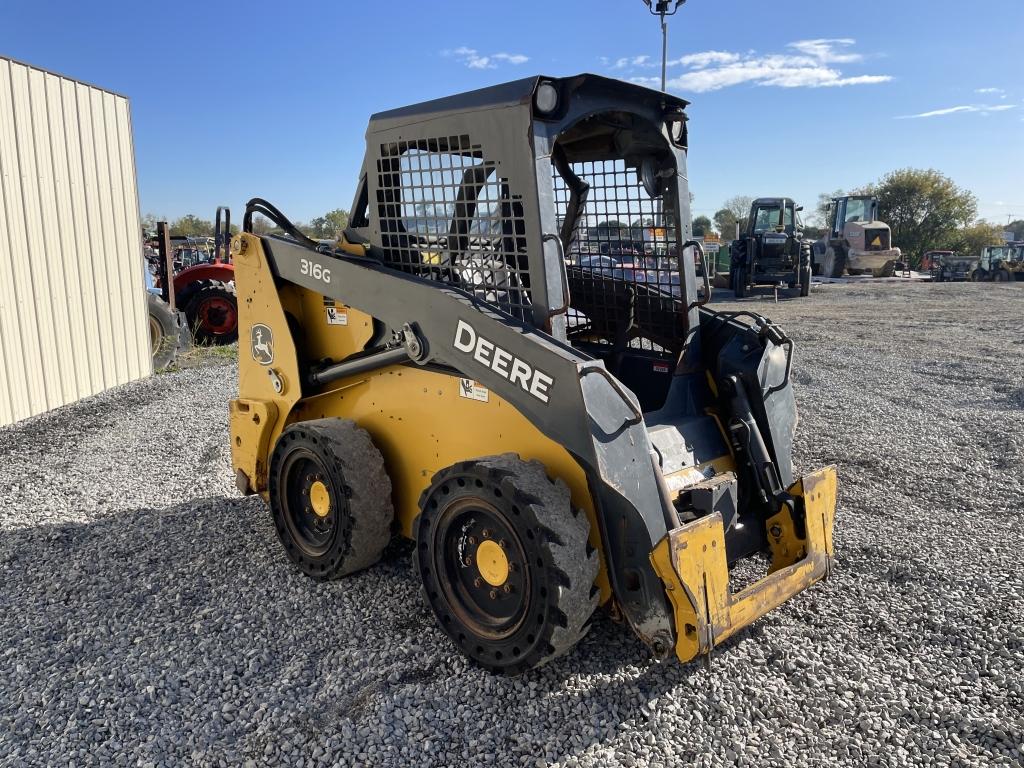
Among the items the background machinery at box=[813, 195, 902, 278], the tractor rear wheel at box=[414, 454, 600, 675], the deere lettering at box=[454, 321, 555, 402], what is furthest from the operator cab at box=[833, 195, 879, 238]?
the tractor rear wheel at box=[414, 454, 600, 675]

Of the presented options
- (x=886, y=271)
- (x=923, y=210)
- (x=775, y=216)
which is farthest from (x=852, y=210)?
(x=923, y=210)

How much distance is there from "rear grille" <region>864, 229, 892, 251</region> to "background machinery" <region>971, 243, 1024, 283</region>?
Result: 174 inches

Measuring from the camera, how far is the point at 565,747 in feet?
8.57

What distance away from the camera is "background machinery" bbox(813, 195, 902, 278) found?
29109 millimetres

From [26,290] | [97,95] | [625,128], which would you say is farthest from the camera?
[97,95]

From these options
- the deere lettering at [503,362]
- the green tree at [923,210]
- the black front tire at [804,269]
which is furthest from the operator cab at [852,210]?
the deere lettering at [503,362]

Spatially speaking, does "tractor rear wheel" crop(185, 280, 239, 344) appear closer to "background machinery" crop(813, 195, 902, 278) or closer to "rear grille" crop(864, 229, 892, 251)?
"background machinery" crop(813, 195, 902, 278)

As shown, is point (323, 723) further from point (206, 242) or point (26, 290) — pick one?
point (206, 242)

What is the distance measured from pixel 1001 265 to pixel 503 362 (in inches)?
1308

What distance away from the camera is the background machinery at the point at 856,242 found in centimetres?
2911

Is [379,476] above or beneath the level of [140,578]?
above

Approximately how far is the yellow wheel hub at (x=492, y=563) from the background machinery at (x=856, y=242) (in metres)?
30.0

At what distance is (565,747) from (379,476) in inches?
61.4

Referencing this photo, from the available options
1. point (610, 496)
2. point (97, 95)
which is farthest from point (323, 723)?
point (97, 95)
